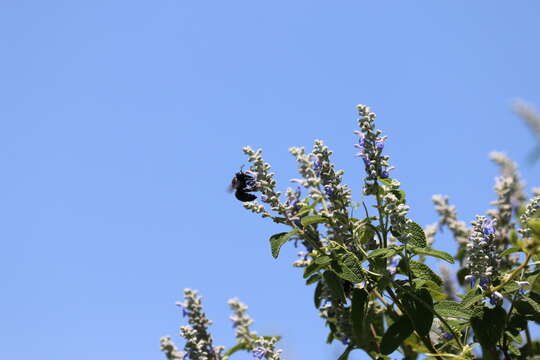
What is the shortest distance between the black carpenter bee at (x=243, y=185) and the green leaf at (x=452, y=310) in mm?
1586

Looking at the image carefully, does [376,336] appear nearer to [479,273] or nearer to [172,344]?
[479,273]

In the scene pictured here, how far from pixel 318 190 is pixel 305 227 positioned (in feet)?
0.83

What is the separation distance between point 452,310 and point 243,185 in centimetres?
196

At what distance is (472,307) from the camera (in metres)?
3.44

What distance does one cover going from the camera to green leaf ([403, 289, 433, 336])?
11.1ft

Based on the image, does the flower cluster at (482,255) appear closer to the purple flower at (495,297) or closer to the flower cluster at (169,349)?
the purple flower at (495,297)

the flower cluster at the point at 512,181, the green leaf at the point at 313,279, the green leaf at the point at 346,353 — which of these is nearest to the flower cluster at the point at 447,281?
the flower cluster at the point at 512,181

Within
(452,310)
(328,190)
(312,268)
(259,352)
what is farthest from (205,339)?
(452,310)

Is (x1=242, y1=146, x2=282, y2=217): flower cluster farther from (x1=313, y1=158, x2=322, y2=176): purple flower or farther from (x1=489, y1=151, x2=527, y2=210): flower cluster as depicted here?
(x1=489, y1=151, x2=527, y2=210): flower cluster

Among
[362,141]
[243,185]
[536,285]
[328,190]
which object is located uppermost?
[243,185]

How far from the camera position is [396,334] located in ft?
11.6

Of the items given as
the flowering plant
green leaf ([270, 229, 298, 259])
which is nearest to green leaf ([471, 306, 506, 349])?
the flowering plant

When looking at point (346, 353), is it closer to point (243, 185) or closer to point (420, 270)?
point (420, 270)

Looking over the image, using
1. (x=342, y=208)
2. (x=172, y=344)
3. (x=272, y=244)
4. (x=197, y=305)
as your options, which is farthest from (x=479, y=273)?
(x=172, y=344)
